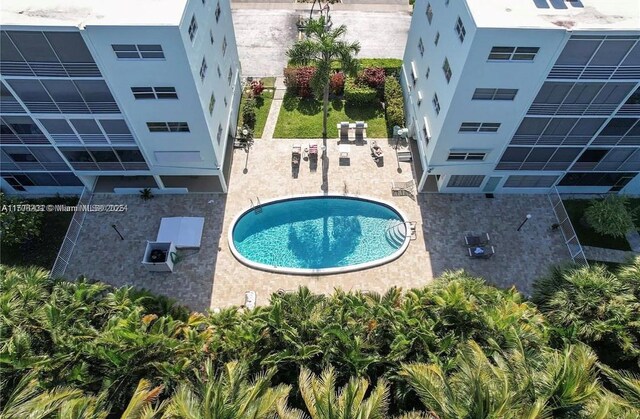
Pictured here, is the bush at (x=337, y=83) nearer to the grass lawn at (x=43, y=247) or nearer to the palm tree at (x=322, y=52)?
the palm tree at (x=322, y=52)

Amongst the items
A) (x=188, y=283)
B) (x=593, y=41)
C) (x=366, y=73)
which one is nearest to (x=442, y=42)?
(x=593, y=41)

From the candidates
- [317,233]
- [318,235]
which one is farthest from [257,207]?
[318,235]

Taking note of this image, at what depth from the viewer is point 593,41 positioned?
2050 centimetres

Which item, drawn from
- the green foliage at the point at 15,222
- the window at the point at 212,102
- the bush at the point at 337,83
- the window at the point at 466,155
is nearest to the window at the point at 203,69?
the window at the point at 212,102

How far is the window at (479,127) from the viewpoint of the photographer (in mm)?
25344

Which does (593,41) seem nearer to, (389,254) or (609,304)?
(609,304)

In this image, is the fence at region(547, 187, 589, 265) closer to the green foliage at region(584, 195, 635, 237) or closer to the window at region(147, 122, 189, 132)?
the green foliage at region(584, 195, 635, 237)

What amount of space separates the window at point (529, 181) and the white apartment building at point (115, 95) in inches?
859

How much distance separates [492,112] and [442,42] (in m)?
5.70

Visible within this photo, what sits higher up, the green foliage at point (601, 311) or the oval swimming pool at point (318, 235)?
the oval swimming pool at point (318, 235)

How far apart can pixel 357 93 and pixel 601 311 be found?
25.0m

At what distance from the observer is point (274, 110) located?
35.8 m

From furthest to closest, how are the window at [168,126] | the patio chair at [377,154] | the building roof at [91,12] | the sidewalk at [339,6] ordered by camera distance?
the sidewalk at [339,6] → the patio chair at [377,154] → the window at [168,126] → the building roof at [91,12]

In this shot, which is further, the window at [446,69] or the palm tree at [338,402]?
the window at [446,69]
